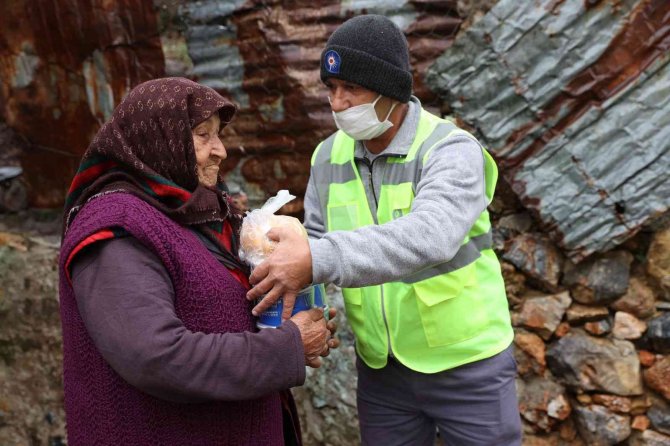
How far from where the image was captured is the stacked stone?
3035 mm

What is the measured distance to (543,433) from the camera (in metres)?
3.17

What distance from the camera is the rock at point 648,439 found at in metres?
3.00

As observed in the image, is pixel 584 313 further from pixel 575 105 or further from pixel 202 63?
pixel 202 63

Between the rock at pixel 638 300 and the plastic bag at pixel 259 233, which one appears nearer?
the plastic bag at pixel 259 233

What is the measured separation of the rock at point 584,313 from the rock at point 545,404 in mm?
315

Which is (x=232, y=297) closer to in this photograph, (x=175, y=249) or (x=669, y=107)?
(x=175, y=249)

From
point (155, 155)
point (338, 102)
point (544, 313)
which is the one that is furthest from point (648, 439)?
point (155, 155)

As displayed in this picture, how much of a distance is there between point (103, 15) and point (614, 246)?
111 inches

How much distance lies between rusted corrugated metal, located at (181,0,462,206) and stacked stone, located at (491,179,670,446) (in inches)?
36.8

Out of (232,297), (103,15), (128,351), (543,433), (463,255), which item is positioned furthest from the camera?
(103,15)

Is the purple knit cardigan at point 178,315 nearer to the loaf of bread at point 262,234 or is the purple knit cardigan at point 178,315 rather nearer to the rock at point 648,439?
the loaf of bread at point 262,234

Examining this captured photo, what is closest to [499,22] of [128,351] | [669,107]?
[669,107]

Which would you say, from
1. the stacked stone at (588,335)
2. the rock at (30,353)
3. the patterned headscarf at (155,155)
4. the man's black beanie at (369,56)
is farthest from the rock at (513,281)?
the rock at (30,353)

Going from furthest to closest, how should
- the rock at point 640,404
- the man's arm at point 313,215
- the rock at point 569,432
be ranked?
the rock at point 569,432 < the rock at point 640,404 < the man's arm at point 313,215
